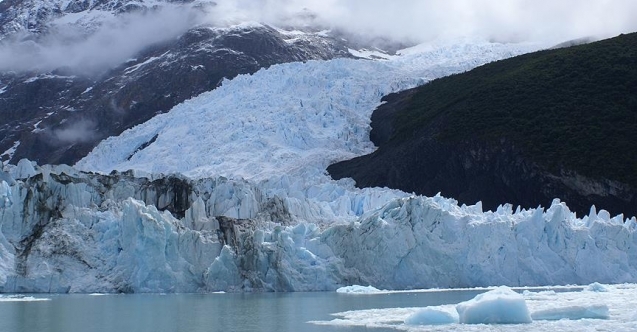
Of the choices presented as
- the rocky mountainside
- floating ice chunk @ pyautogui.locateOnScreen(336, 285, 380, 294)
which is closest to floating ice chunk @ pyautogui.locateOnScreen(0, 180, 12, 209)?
floating ice chunk @ pyautogui.locateOnScreen(336, 285, 380, 294)

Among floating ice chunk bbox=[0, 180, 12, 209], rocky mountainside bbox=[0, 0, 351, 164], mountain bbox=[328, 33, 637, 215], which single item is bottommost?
floating ice chunk bbox=[0, 180, 12, 209]

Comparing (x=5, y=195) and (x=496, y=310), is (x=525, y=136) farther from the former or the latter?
(x=496, y=310)

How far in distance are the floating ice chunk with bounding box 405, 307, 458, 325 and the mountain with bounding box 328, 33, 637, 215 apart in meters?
28.4

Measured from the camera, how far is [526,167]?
162 ft

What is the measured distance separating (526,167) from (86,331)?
3544 centimetres

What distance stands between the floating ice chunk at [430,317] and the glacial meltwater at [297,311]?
0.07ft

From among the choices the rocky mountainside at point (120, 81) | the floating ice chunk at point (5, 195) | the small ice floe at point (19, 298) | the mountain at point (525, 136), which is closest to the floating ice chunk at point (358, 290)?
the small ice floe at point (19, 298)

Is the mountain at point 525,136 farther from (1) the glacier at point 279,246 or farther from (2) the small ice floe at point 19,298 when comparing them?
(2) the small ice floe at point 19,298

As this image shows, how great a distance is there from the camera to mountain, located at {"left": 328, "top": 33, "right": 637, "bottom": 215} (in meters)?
47.3

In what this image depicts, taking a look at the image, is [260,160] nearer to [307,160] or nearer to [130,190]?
[307,160]

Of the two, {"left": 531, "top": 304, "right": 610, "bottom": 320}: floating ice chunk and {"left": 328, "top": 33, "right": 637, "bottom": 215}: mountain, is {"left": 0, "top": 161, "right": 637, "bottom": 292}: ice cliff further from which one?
{"left": 328, "top": 33, "right": 637, "bottom": 215}: mountain

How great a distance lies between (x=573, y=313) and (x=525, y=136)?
1385 inches

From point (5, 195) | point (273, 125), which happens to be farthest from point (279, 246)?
point (273, 125)

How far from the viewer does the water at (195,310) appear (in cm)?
1873
